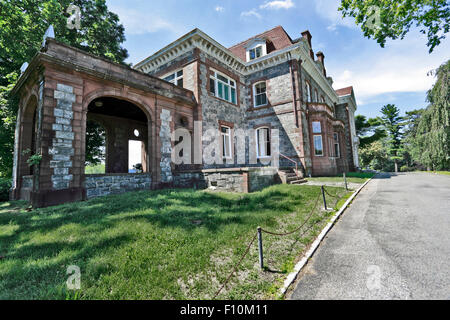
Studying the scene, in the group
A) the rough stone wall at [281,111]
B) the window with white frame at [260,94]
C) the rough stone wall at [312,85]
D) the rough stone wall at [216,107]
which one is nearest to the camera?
the rough stone wall at [216,107]

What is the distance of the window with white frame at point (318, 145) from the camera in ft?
46.9

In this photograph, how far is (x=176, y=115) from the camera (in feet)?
35.4

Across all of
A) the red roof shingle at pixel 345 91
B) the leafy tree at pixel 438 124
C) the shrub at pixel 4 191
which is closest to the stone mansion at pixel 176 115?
the shrub at pixel 4 191

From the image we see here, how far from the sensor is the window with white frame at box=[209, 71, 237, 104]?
13175 mm

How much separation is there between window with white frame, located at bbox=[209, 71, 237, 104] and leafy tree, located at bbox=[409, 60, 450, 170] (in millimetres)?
17260

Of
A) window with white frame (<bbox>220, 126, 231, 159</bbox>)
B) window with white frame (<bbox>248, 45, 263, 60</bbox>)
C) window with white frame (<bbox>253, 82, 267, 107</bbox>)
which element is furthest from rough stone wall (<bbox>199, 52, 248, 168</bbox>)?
window with white frame (<bbox>248, 45, 263, 60</bbox>)

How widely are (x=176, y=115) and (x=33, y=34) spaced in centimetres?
947

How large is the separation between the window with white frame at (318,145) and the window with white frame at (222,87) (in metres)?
6.94

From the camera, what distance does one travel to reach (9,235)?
4.18m

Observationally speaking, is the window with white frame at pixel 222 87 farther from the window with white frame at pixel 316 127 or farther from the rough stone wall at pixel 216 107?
the window with white frame at pixel 316 127

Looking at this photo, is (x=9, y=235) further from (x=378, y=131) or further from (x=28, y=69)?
(x=378, y=131)

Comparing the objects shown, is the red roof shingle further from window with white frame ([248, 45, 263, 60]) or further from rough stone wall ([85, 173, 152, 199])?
rough stone wall ([85, 173, 152, 199])

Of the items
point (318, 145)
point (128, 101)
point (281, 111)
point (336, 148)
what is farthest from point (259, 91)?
point (128, 101)
